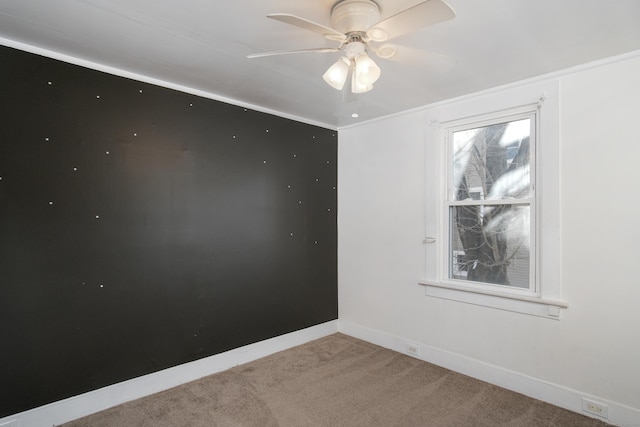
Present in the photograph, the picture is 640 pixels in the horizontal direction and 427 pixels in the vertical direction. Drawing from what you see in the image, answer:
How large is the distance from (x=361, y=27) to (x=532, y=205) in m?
1.90

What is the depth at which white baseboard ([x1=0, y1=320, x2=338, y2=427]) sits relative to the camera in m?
2.09

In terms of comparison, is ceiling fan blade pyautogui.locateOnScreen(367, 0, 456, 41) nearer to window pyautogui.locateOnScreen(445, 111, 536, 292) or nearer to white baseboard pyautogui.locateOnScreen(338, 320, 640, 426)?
window pyautogui.locateOnScreen(445, 111, 536, 292)

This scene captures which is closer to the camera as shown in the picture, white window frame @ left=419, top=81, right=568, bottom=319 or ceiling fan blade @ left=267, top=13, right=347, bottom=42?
ceiling fan blade @ left=267, top=13, right=347, bottom=42

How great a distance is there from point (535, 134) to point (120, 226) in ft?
10.2

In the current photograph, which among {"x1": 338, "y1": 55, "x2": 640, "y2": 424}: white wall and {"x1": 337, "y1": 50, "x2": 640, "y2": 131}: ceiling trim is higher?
{"x1": 337, "y1": 50, "x2": 640, "y2": 131}: ceiling trim

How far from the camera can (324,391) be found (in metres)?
2.60

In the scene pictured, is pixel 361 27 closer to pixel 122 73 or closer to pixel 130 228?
pixel 122 73

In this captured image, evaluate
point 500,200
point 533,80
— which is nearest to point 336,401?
point 500,200

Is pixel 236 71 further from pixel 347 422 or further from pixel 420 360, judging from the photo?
pixel 420 360

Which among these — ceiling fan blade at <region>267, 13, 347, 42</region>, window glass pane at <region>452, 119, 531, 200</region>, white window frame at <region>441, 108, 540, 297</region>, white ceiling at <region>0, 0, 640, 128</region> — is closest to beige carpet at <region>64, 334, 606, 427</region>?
white window frame at <region>441, 108, 540, 297</region>

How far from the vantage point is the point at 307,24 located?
1452mm

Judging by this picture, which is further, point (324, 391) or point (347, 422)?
point (324, 391)

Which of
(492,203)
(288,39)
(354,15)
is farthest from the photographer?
(492,203)

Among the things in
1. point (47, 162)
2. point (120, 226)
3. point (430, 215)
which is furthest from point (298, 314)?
point (47, 162)
